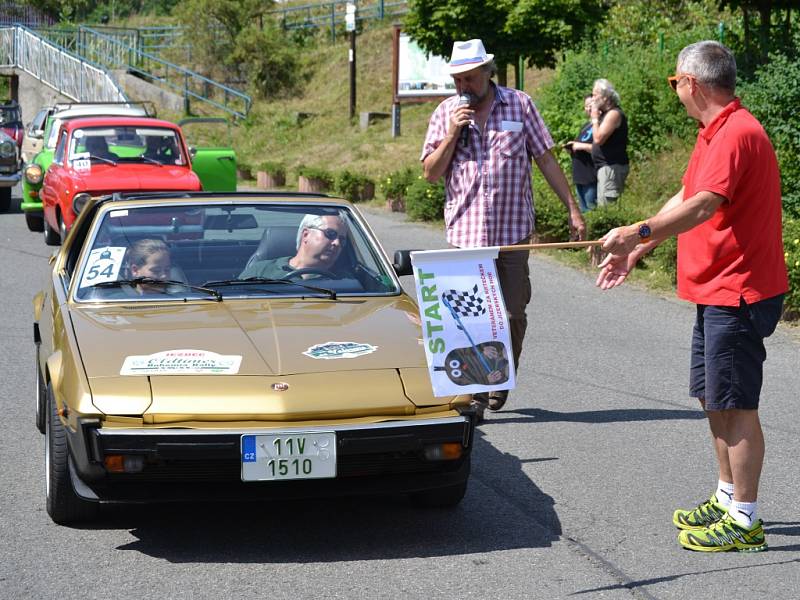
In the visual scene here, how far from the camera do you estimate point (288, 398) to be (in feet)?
16.0

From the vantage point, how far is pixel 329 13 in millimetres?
49062

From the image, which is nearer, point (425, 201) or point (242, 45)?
point (425, 201)

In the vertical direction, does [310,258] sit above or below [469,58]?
below

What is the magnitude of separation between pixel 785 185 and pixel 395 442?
11240mm

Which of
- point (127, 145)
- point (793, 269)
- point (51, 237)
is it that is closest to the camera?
point (793, 269)

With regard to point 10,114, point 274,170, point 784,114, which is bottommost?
point 274,170

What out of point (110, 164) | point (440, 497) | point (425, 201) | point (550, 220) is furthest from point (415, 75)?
point (440, 497)

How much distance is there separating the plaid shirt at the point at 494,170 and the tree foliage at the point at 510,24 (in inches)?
755

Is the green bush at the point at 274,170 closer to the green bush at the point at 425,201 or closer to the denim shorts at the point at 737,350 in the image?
the green bush at the point at 425,201

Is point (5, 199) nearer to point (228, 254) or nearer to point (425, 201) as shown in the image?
point (425, 201)

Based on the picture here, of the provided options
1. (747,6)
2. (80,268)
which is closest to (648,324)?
(80,268)

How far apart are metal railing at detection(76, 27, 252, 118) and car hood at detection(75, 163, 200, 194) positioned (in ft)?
82.8

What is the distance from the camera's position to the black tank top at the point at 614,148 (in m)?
14.3

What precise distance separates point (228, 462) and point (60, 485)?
92cm
